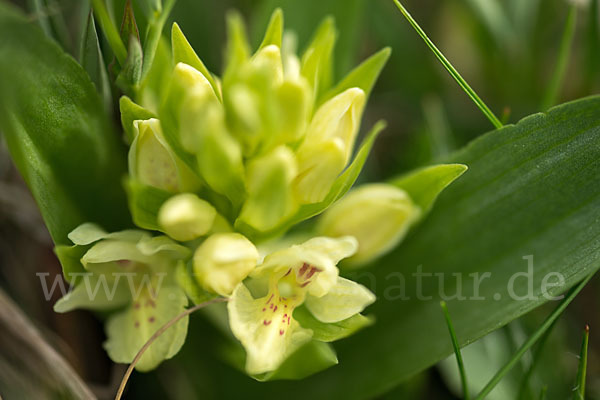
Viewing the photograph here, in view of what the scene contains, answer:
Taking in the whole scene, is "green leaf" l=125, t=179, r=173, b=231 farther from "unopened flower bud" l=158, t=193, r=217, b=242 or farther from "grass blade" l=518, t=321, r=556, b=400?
"grass blade" l=518, t=321, r=556, b=400

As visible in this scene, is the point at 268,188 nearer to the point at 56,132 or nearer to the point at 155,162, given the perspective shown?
the point at 155,162

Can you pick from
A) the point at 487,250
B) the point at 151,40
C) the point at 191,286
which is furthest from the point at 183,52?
Result: the point at 487,250

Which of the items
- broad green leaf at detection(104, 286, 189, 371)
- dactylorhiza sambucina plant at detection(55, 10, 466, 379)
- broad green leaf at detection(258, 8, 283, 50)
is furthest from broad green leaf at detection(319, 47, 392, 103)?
broad green leaf at detection(104, 286, 189, 371)

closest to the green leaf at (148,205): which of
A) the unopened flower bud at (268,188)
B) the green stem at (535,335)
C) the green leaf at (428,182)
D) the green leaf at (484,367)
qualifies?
the unopened flower bud at (268,188)

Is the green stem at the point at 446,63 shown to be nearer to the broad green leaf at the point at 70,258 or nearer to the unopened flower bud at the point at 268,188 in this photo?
the unopened flower bud at the point at 268,188

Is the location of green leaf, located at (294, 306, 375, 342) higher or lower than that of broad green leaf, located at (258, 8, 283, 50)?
lower

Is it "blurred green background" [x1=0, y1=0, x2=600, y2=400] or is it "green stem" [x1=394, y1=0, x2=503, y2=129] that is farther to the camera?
"blurred green background" [x1=0, y1=0, x2=600, y2=400]
